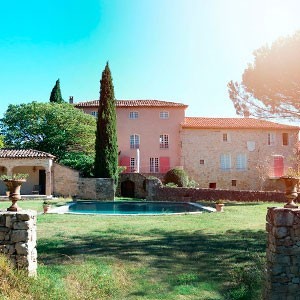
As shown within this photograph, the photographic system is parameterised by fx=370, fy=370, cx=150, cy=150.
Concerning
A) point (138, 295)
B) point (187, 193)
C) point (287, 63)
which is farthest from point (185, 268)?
point (187, 193)

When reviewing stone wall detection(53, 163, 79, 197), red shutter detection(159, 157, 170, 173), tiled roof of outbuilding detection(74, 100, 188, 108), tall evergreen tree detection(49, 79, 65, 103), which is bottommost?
stone wall detection(53, 163, 79, 197)

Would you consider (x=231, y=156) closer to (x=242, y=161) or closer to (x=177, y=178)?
(x=242, y=161)

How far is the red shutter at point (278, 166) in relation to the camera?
38.1m

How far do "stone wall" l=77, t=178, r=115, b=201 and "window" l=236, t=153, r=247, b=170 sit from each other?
1517cm

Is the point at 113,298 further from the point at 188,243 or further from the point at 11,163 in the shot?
the point at 11,163

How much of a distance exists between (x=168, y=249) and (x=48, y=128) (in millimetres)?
26210

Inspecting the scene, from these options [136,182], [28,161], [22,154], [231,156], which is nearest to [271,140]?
[231,156]

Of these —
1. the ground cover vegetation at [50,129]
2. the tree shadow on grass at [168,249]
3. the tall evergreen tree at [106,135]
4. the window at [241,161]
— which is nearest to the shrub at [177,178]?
the tall evergreen tree at [106,135]

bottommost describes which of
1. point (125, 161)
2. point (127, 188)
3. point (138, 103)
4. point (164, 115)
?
point (127, 188)

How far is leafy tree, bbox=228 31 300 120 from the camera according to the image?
17109 mm

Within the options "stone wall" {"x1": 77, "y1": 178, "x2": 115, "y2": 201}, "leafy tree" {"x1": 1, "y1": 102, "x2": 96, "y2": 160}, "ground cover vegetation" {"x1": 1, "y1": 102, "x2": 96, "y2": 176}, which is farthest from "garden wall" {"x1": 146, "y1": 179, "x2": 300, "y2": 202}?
"leafy tree" {"x1": 1, "y1": 102, "x2": 96, "y2": 160}

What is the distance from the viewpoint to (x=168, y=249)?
933 cm

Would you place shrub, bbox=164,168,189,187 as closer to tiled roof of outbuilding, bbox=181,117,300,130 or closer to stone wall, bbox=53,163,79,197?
stone wall, bbox=53,163,79,197

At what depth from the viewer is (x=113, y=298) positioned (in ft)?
21.0
